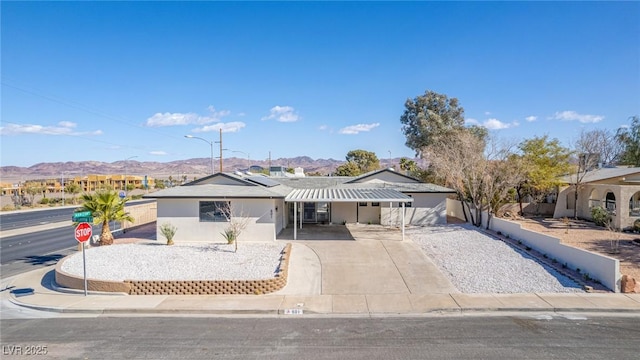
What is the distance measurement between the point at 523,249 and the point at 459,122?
3084 centimetres

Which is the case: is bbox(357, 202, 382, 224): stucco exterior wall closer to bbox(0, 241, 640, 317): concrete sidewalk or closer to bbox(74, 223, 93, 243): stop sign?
bbox(0, 241, 640, 317): concrete sidewalk

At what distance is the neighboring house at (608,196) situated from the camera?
20266 millimetres

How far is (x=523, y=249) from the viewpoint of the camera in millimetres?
17922

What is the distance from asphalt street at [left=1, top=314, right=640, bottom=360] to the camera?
28.5ft

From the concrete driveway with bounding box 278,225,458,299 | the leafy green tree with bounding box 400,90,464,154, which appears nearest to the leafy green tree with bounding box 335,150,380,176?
the leafy green tree with bounding box 400,90,464,154

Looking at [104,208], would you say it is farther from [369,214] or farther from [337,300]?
[369,214]

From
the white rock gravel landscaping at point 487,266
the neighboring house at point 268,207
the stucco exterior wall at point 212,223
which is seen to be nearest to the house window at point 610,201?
the white rock gravel landscaping at point 487,266

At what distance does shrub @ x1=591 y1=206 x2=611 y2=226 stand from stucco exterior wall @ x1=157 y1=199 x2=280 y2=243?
19555 mm

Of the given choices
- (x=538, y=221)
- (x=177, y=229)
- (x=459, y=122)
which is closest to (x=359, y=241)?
(x=177, y=229)

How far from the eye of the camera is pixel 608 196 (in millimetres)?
24172

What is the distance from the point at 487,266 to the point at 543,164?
14.6 m

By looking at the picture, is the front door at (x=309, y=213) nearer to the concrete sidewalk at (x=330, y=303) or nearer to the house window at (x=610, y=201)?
the concrete sidewalk at (x=330, y=303)

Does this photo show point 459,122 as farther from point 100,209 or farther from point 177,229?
point 100,209

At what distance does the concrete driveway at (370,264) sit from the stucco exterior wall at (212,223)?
178 centimetres
